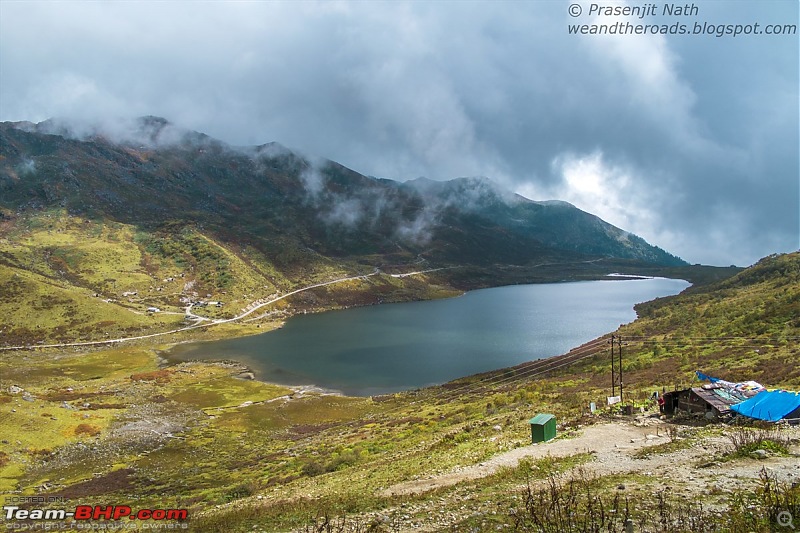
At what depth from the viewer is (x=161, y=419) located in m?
56.9

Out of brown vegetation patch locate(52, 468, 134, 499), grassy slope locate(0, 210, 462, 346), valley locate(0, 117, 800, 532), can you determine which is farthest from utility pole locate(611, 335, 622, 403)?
grassy slope locate(0, 210, 462, 346)

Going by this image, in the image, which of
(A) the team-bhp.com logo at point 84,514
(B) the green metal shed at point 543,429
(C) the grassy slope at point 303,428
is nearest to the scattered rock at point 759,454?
(C) the grassy slope at point 303,428

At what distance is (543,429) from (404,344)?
283 feet

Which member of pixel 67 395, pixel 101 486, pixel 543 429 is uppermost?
pixel 543 429

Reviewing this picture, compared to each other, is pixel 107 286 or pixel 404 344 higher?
pixel 107 286

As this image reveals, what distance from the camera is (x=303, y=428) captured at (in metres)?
54.6

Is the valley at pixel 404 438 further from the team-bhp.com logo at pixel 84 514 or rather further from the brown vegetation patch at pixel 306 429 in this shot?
the team-bhp.com logo at pixel 84 514

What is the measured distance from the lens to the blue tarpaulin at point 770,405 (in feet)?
76.9

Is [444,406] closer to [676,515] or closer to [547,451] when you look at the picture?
[547,451]

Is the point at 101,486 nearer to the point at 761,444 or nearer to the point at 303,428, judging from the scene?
the point at 303,428

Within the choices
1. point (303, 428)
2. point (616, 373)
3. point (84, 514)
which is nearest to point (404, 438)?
point (303, 428)

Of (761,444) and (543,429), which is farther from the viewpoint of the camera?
(543,429)

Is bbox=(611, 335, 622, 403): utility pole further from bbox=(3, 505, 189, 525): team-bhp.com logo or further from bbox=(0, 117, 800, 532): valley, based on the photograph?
bbox=(3, 505, 189, 525): team-bhp.com logo

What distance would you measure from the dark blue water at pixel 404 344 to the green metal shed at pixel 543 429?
50026 millimetres
